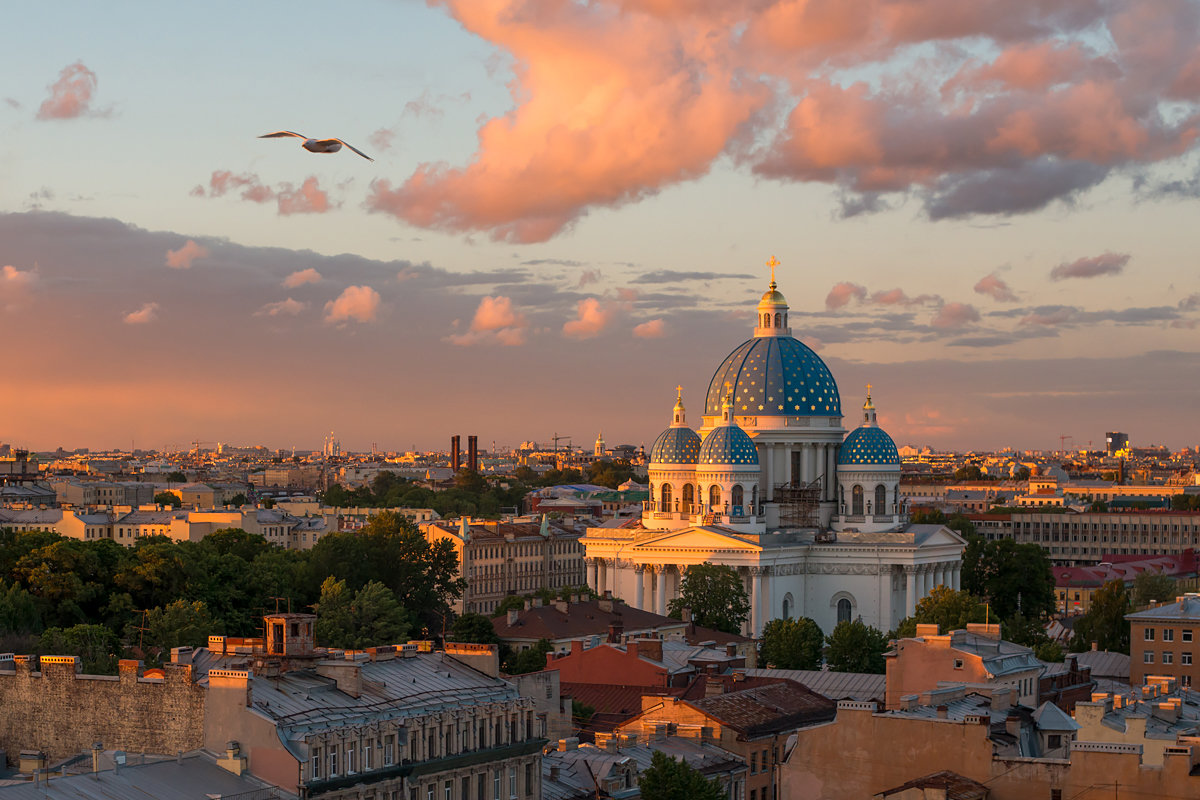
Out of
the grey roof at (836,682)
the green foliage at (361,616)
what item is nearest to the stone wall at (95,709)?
the grey roof at (836,682)

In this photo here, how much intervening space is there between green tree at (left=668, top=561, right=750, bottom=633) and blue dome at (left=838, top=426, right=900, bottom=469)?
62.8 feet

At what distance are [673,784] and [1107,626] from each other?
68269mm

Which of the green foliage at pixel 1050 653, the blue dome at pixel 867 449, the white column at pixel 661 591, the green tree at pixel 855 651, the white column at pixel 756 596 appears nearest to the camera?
the green foliage at pixel 1050 653

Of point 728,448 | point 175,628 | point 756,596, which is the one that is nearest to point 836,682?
point 175,628

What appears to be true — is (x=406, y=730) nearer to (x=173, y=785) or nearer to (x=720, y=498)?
(x=173, y=785)

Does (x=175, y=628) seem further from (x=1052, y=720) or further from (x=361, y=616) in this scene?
(x=1052, y=720)

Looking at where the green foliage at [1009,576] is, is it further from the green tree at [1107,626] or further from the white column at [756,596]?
the green tree at [1107,626]

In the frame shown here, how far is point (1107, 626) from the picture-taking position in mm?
119750

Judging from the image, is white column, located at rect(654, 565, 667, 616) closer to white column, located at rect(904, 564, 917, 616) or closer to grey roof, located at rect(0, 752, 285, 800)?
white column, located at rect(904, 564, 917, 616)

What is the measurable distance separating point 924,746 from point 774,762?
64.1ft

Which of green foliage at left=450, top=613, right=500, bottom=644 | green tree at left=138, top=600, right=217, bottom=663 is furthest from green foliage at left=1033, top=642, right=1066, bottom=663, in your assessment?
green tree at left=138, top=600, right=217, bottom=663

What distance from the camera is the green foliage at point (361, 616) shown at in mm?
104188

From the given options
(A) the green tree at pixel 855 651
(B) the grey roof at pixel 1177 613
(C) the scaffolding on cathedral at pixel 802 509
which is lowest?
(A) the green tree at pixel 855 651

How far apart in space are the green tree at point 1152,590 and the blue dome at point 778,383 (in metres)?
22.1
